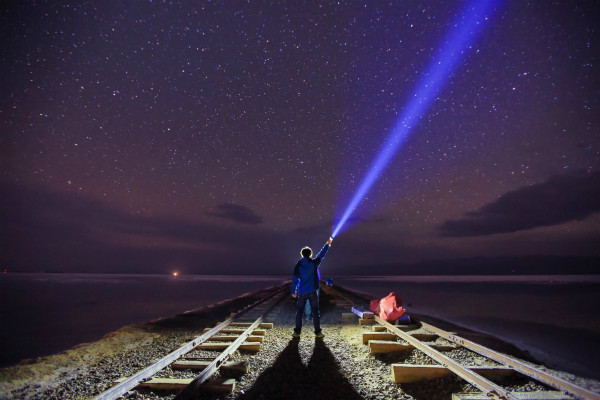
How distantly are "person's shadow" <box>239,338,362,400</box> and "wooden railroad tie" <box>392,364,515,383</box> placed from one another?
801 mm

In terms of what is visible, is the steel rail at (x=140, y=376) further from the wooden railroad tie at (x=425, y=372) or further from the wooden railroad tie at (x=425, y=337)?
the wooden railroad tie at (x=425, y=337)

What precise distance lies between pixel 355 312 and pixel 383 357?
5787mm

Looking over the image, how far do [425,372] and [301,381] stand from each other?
1924mm

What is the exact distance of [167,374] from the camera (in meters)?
4.99

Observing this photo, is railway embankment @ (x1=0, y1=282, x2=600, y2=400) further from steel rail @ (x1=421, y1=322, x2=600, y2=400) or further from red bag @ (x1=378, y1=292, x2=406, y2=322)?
red bag @ (x1=378, y1=292, x2=406, y2=322)

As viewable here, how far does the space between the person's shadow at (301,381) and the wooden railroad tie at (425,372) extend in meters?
0.80

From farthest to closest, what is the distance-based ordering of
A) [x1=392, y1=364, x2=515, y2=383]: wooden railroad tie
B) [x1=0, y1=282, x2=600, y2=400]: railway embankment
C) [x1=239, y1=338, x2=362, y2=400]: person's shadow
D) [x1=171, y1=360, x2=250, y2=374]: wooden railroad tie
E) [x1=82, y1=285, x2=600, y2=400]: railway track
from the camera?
1. [x1=171, y1=360, x2=250, y2=374]: wooden railroad tie
2. [x1=392, y1=364, x2=515, y2=383]: wooden railroad tie
3. [x1=0, y1=282, x2=600, y2=400]: railway embankment
4. [x1=239, y1=338, x2=362, y2=400]: person's shadow
5. [x1=82, y1=285, x2=600, y2=400]: railway track


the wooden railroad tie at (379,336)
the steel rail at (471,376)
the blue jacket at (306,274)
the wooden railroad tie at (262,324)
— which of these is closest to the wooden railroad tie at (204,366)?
the blue jacket at (306,274)

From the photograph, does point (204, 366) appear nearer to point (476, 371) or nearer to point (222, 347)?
point (222, 347)

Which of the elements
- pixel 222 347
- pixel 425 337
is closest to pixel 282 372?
pixel 222 347

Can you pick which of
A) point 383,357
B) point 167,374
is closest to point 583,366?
point 383,357

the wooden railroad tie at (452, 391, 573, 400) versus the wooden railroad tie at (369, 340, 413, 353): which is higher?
the wooden railroad tie at (452, 391, 573, 400)

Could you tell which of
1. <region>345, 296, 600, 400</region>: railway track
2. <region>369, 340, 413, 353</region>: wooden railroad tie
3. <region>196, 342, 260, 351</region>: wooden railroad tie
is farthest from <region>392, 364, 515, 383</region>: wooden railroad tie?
<region>196, 342, 260, 351</region>: wooden railroad tie

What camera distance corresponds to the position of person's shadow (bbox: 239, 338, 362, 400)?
4457mm
